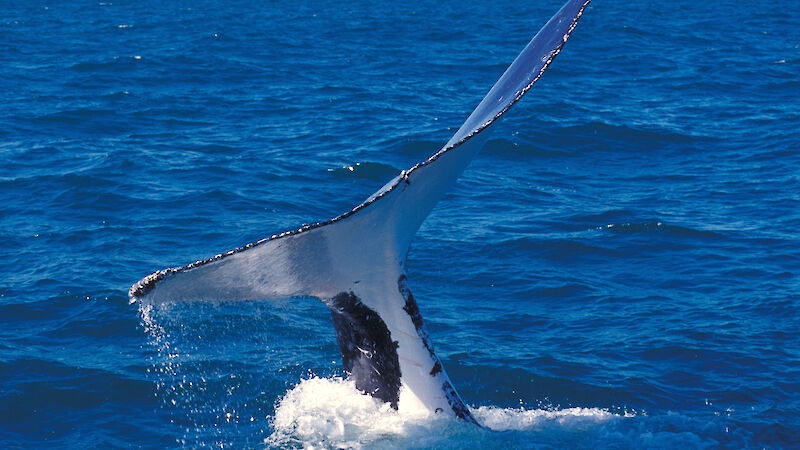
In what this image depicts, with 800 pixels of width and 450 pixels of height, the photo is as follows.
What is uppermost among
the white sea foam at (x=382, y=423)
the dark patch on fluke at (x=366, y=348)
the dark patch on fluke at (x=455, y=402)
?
the dark patch on fluke at (x=366, y=348)

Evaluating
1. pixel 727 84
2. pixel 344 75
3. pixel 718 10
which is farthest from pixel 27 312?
pixel 718 10

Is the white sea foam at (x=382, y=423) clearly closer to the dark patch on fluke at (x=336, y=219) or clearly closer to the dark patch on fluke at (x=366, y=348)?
the dark patch on fluke at (x=366, y=348)

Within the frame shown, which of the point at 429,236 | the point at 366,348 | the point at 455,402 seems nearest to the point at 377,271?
the point at 366,348

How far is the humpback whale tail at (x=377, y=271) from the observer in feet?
15.4

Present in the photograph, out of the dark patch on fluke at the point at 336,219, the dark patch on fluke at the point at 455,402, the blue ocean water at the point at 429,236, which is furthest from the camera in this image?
the blue ocean water at the point at 429,236

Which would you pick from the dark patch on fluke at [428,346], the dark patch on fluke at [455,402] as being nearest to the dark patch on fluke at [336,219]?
the dark patch on fluke at [428,346]

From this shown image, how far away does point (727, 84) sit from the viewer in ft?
73.3

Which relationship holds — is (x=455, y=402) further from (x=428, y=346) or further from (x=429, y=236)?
(x=429, y=236)

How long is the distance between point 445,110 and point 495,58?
6.19 m

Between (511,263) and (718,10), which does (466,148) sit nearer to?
(511,263)

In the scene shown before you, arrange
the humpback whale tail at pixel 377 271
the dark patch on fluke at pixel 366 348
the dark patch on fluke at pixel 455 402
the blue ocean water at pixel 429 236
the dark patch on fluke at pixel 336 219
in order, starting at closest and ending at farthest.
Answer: the dark patch on fluke at pixel 336 219, the humpback whale tail at pixel 377 271, the dark patch on fluke at pixel 366 348, the dark patch on fluke at pixel 455 402, the blue ocean water at pixel 429 236

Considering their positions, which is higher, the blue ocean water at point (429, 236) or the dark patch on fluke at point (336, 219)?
the dark patch on fluke at point (336, 219)

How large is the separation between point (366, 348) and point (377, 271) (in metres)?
0.64

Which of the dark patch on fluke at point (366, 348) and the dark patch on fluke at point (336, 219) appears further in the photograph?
the dark patch on fluke at point (366, 348)
